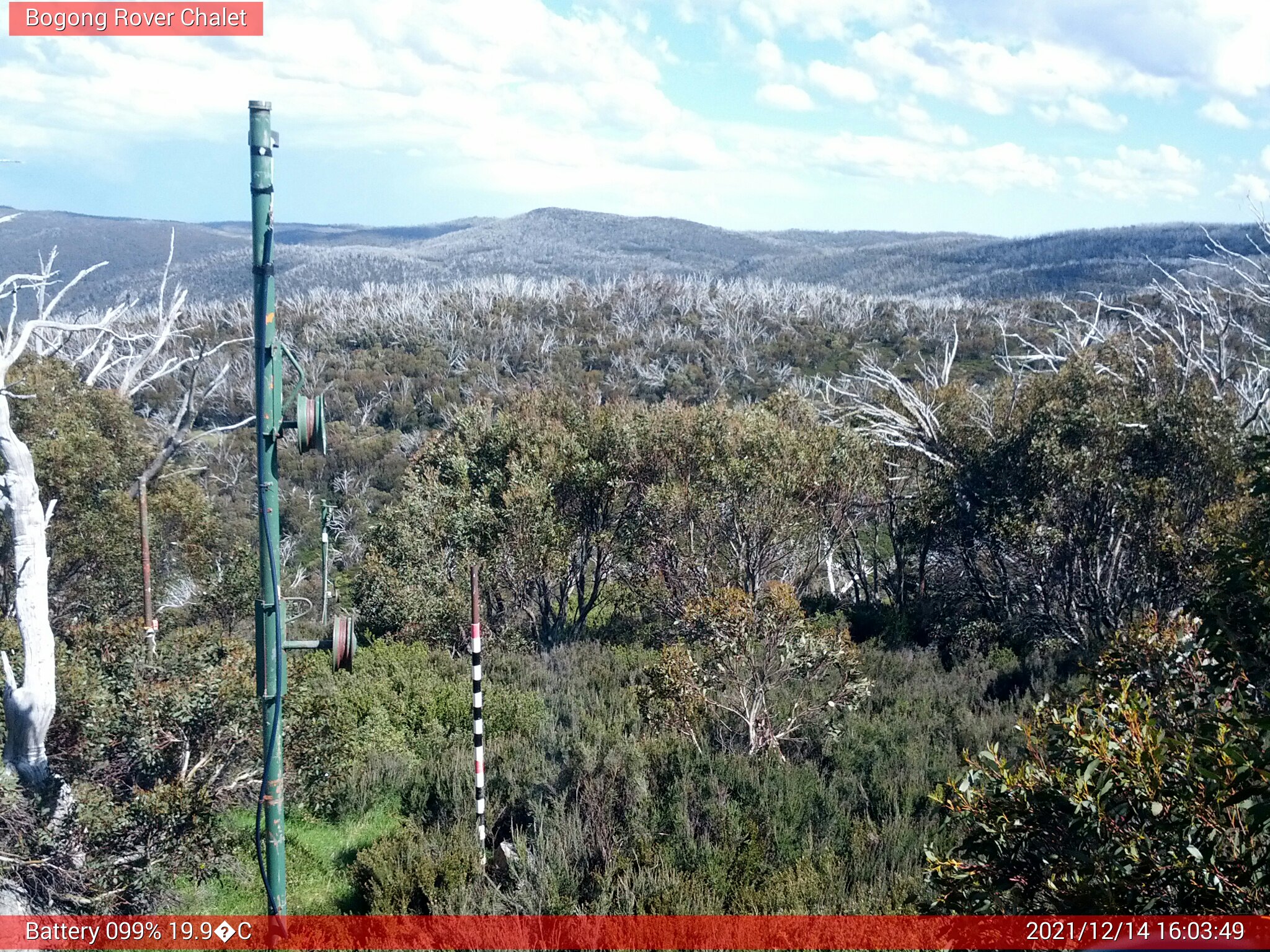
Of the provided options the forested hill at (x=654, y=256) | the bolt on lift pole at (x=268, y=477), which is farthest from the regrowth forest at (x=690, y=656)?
the forested hill at (x=654, y=256)

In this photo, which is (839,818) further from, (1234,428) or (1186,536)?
(1234,428)

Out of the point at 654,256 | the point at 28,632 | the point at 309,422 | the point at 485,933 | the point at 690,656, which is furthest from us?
the point at 654,256

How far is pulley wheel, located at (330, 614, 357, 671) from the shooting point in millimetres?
4711

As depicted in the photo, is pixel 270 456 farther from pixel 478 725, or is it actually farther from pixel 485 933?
pixel 485 933

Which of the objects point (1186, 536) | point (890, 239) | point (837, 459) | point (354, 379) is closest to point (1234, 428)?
point (1186, 536)

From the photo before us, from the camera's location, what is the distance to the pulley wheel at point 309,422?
14.9 feet

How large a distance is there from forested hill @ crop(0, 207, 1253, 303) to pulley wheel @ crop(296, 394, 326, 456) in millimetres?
79763

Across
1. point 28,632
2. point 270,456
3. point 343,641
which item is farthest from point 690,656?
point 270,456

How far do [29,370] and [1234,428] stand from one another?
17.0m

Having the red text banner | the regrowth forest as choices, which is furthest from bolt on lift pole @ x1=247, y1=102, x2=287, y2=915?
the regrowth forest

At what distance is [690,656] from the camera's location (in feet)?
35.3

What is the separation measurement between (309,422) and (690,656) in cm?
690

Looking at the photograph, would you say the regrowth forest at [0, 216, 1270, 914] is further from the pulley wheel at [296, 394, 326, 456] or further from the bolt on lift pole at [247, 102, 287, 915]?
the pulley wheel at [296, 394, 326, 456]

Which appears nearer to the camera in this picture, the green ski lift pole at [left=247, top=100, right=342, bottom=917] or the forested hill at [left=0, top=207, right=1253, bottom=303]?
the green ski lift pole at [left=247, top=100, right=342, bottom=917]
